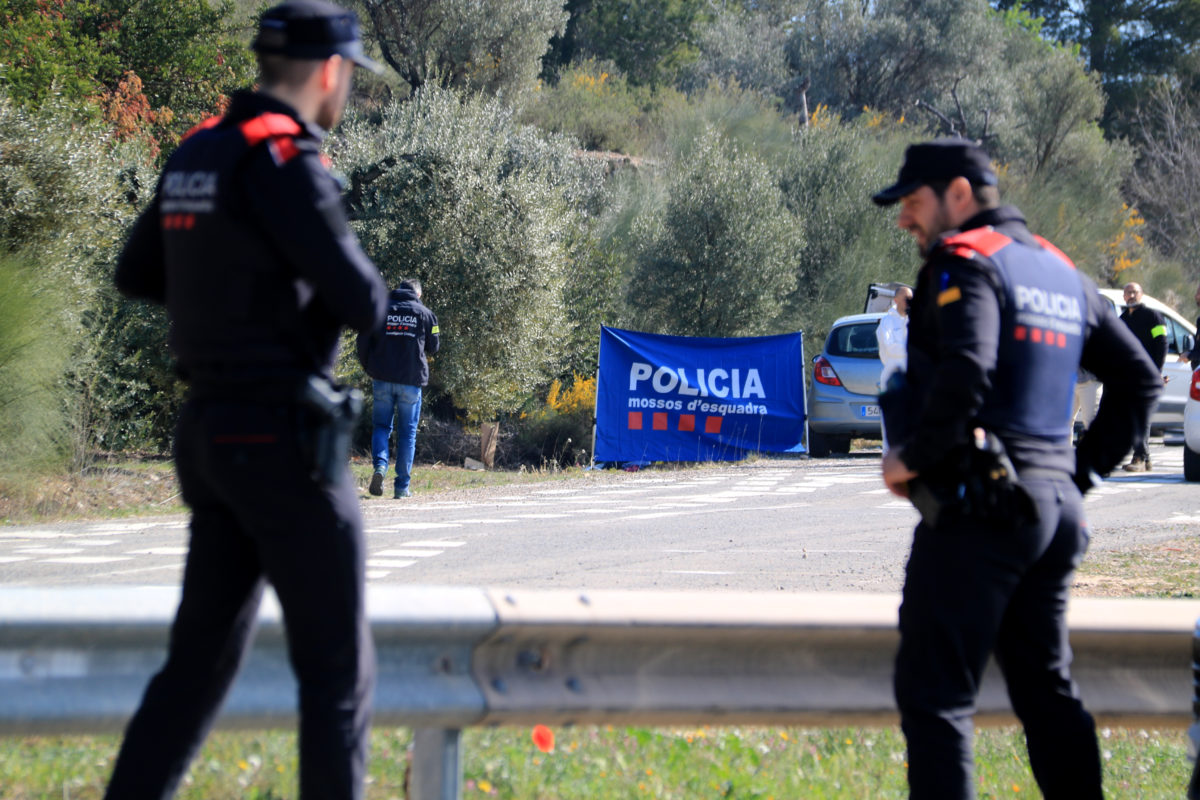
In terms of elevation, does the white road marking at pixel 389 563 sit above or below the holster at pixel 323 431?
below

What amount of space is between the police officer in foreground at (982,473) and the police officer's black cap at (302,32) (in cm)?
141

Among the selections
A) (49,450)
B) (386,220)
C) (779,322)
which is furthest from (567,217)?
(49,450)

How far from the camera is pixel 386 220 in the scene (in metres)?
18.1

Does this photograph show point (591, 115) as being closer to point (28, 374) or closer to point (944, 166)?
point (28, 374)

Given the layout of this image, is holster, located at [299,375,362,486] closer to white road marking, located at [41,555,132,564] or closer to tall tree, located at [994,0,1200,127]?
white road marking, located at [41,555,132,564]

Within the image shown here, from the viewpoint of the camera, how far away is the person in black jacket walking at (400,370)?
11.3 metres

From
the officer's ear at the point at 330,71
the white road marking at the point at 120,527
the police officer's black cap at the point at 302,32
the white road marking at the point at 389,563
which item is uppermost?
the police officer's black cap at the point at 302,32

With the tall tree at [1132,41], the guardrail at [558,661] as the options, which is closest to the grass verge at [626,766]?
the guardrail at [558,661]

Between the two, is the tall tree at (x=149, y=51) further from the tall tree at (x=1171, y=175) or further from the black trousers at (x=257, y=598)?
the tall tree at (x=1171, y=175)

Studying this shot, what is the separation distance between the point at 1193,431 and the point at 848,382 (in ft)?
15.6

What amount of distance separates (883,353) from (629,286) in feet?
41.4

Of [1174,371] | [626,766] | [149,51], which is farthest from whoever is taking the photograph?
[149,51]

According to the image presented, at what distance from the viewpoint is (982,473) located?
2.68 m

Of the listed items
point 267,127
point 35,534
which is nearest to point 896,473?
point 267,127
